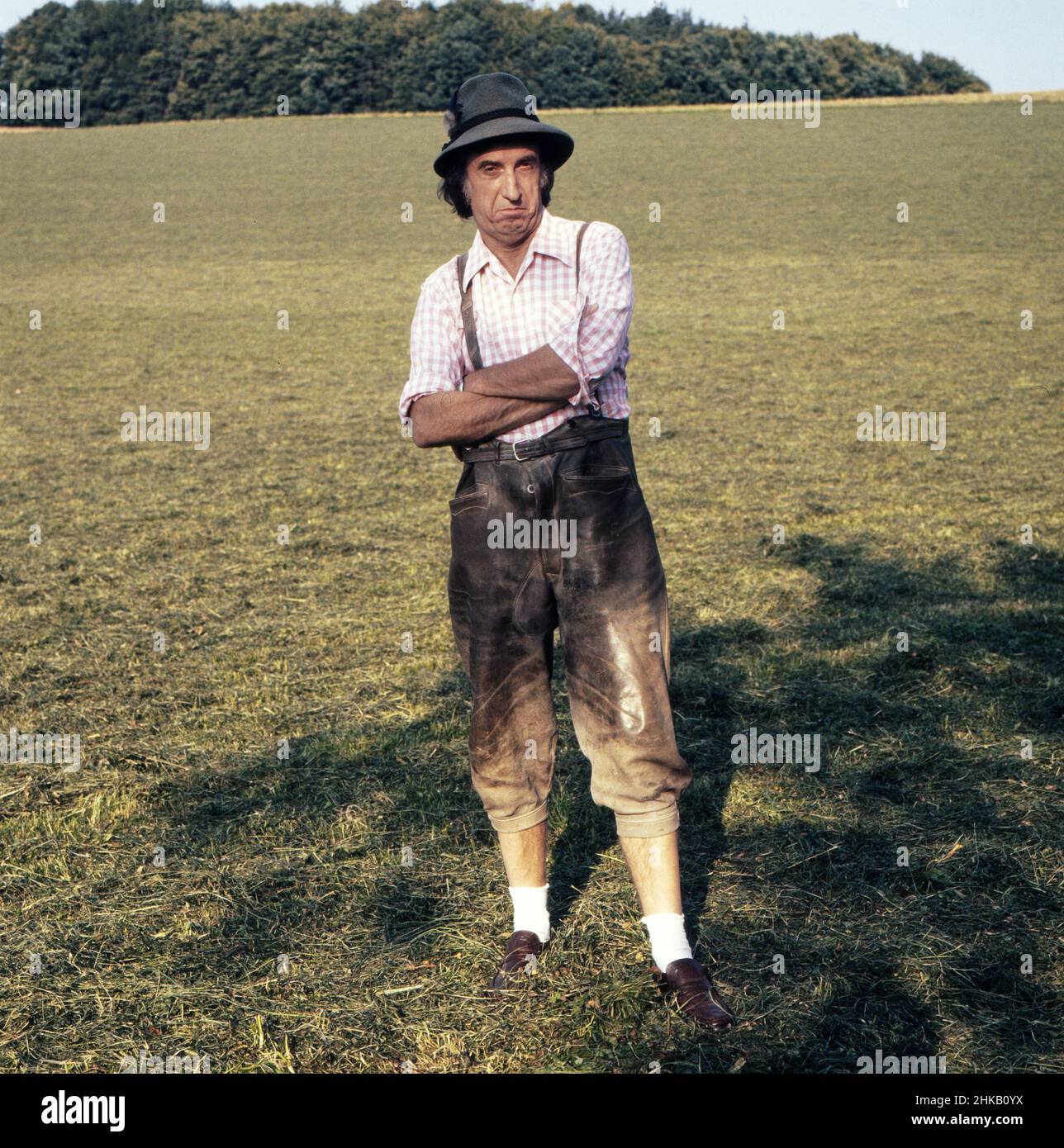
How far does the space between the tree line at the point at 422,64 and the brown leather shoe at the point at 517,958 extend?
61808 mm

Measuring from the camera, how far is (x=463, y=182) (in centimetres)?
359

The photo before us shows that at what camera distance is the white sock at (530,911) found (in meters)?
3.93

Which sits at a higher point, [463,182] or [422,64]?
[422,64]

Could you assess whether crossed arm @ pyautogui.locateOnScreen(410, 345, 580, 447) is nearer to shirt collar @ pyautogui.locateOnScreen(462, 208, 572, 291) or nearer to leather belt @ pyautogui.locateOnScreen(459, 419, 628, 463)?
leather belt @ pyautogui.locateOnScreen(459, 419, 628, 463)

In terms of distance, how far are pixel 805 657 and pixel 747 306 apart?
642 inches

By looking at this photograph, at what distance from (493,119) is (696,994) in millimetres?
2550

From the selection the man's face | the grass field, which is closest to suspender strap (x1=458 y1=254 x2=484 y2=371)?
the man's face

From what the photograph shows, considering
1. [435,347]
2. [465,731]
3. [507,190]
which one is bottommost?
[465,731]

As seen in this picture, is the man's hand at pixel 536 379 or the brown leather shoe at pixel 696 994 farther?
the brown leather shoe at pixel 696 994

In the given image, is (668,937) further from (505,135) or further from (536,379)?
(505,135)

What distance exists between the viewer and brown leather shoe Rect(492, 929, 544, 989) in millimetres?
3834

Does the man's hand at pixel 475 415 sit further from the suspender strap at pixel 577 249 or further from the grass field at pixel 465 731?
the grass field at pixel 465 731

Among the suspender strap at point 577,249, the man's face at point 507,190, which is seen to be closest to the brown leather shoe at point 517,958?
the suspender strap at point 577,249

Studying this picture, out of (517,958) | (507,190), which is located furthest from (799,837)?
(507,190)
